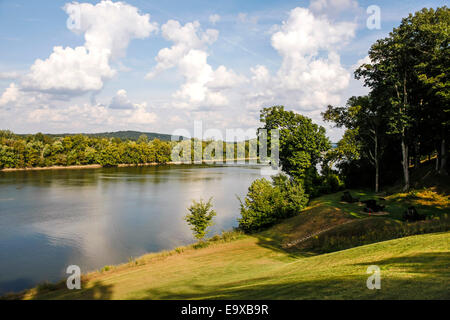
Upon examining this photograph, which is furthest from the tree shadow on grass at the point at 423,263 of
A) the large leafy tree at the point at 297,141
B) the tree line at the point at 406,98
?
the large leafy tree at the point at 297,141

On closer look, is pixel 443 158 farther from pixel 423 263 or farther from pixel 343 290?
pixel 343 290

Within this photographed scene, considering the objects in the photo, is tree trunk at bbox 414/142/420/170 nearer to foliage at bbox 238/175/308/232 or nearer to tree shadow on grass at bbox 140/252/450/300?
foliage at bbox 238/175/308/232

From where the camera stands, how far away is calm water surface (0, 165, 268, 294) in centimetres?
2115

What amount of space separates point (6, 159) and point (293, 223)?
92.2 meters

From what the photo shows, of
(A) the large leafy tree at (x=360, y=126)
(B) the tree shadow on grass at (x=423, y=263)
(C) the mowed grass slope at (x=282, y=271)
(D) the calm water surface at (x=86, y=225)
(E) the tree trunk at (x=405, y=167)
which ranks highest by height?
(A) the large leafy tree at (x=360, y=126)

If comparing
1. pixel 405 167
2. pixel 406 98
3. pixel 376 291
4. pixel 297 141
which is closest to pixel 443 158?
pixel 405 167

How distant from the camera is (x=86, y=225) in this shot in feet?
101

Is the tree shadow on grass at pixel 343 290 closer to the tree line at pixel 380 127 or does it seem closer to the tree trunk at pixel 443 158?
the tree line at pixel 380 127

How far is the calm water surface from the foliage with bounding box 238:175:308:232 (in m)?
4.11

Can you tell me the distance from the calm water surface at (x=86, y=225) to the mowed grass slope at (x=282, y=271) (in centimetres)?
455

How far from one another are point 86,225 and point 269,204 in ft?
63.3

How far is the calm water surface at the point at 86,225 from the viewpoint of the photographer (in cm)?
2115

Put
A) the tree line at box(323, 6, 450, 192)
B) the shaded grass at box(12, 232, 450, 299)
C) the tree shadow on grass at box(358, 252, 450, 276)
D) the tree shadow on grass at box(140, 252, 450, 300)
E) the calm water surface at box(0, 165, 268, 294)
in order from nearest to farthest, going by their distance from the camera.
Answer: the tree shadow on grass at box(140, 252, 450, 300) → the shaded grass at box(12, 232, 450, 299) → the tree shadow on grass at box(358, 252, 450, 276) → the calm water surface at box(0, 165, 268, 294) → the tree line at box(323, 6, 450, 192)

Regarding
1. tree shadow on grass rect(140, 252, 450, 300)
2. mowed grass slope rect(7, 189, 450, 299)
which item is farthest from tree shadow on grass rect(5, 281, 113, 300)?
tree shadow on grass rect(140, 252, 450, 300)
